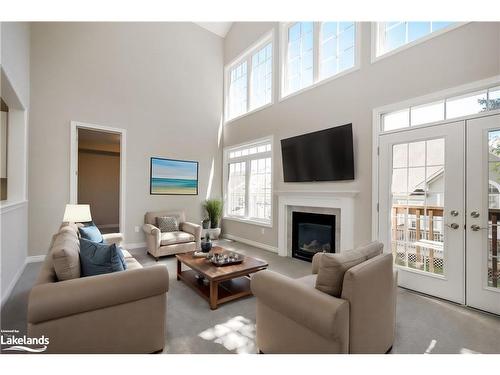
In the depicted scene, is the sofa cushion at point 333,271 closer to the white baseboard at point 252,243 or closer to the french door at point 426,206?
the french door at point 426,206

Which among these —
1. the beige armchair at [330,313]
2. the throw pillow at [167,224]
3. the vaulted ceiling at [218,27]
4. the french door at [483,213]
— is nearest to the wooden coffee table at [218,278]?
the beige armchair at [330,313]

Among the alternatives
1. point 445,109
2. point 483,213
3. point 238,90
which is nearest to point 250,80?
point 238,90

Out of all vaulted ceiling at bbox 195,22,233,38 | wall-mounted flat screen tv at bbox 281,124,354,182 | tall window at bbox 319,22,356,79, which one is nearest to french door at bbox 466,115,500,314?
wall-mounted flat screen tv at bbox 281,124,354,182

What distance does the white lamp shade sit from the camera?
10.9 feet

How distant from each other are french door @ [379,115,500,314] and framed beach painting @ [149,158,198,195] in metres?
4.17

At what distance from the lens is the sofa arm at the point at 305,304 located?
1.36 metres

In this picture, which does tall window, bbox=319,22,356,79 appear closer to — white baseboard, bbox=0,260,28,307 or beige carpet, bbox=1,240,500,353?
beige carpet, bbox=1,240,500,353

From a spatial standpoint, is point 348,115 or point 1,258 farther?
point 348,115

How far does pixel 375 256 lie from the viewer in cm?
182

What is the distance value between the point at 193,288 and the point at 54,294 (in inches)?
69.2
